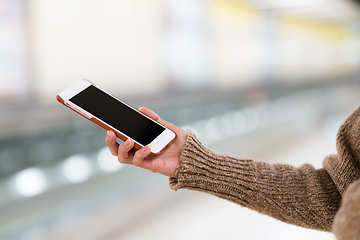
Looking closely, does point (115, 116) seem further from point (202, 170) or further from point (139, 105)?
point (139, 105)

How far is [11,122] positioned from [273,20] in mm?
11063

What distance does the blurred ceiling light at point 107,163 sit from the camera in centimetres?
356

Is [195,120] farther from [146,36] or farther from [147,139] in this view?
[147,139]

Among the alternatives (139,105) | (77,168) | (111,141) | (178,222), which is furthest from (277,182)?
(139,105)

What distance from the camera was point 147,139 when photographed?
3.38ft

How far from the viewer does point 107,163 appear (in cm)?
365

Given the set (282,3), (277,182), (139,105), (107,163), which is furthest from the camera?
(282,3)

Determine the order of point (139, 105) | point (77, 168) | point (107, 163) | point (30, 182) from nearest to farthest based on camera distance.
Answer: point (30, 182)
point (77, 168)
point (107, 163)
point (139, 105)

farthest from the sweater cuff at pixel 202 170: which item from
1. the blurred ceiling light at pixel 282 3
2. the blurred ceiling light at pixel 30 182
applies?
the blurred ceiling light at pixel 282 3

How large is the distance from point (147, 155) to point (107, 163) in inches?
111

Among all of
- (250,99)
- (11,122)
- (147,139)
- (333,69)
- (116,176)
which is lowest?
(333,69)

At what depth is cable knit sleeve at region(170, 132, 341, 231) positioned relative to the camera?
3.18 feet

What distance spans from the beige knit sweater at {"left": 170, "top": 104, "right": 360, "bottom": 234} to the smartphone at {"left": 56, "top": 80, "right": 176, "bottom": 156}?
92mm

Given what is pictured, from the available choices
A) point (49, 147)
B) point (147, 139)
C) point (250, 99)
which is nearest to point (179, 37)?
point (250, 99)
